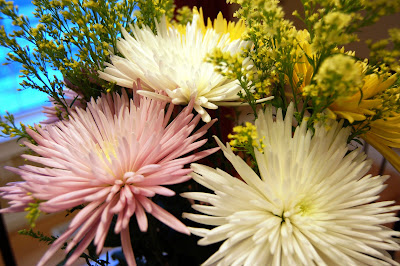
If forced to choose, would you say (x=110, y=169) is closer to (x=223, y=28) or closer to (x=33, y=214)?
(x=33, y=214)

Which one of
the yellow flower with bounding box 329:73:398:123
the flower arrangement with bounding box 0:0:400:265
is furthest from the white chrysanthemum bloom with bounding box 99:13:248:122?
the yellow flower with bounding box 329:73:398:123

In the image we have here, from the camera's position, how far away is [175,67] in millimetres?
384

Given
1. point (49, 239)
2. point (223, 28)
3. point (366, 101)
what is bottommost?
point (49, 239)

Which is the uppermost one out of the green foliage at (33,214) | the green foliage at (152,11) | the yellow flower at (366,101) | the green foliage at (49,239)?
the green foliage at (152,11)

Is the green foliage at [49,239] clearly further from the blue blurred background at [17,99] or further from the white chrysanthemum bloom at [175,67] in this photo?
the blue blurred background at [17,99]

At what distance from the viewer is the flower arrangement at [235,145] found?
302 millimetres

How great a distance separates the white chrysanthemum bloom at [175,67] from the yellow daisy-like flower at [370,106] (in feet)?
0.26

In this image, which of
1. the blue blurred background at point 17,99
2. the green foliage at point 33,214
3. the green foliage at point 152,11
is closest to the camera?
the green foliage at point 33,214

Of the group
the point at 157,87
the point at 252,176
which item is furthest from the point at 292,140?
the point at 157,87

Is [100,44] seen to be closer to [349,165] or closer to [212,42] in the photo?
[212,42]

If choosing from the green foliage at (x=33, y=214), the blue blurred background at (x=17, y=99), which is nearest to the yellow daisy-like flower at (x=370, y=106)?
the green foliage at (x=33, y=214)

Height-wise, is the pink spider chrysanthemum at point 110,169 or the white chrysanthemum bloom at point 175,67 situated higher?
the white chrysanthemum bloom at point 175,67

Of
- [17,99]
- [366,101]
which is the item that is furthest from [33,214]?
[17,99]

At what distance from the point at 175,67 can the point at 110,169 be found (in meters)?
0.14
